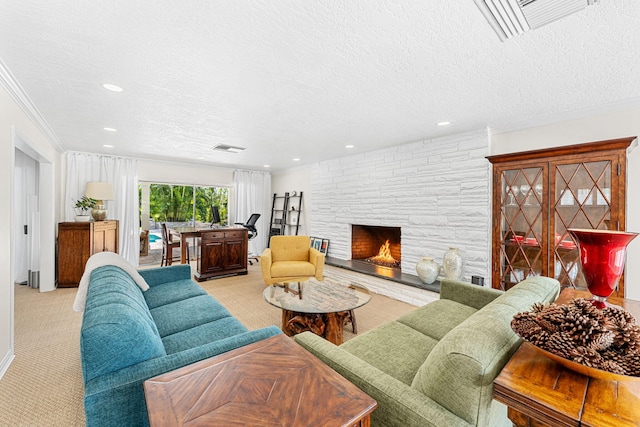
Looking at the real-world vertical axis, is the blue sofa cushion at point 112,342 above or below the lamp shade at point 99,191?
below

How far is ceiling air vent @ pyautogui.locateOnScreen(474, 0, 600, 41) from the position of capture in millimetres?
1317

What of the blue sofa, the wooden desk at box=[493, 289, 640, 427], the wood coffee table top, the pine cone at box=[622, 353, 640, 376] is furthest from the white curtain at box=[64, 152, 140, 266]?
the pine cone at box=[622, 353, 640, 376]

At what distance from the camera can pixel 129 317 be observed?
1.20 m

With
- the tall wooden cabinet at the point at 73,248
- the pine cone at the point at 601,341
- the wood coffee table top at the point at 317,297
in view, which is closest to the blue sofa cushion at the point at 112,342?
the wood coffee table top at the point at 317,297

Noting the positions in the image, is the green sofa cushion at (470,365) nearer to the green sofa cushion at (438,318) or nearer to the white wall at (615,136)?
the green sofa cushion at (438,318)

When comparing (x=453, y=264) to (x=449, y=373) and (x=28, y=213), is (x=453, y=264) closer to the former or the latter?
(x=449, y=373)

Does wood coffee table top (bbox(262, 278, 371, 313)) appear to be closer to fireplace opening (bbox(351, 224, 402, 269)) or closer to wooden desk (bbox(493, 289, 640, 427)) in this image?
wooden desk (bbox(493, 289, 640, 427))

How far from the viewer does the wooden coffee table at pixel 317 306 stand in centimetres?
233

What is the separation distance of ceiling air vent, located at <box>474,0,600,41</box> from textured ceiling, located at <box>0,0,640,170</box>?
0.07m

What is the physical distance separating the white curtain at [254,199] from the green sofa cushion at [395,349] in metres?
5.56

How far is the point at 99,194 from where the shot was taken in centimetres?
475

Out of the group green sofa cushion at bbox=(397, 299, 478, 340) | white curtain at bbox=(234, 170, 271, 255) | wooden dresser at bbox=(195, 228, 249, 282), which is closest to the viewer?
green sofa cushion at bbox=(397, 299, 478, 340)

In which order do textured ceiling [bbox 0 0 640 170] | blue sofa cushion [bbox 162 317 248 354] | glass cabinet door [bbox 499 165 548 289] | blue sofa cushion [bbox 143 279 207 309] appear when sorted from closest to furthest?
1. textured ceiling [bbox 0 0 640 170]
2. blue sofa cushion [bbox 162 317 248 354]
3. blue sofa cushion [bbox 143 279 207 309]
4. glass cabinet door [bbox 499 165 548 289]

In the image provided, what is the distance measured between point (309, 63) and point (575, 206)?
2.82 meters
